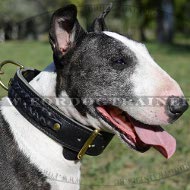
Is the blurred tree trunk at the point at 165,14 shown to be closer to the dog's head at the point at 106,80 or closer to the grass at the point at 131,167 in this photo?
the grass at the point at 131,167

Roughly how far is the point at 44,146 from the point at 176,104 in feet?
2.28

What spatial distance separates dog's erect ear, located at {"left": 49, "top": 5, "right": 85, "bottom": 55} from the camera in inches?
91.6

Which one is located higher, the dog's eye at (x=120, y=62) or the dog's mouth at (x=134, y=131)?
the dog's eye at (x=120, y=62)

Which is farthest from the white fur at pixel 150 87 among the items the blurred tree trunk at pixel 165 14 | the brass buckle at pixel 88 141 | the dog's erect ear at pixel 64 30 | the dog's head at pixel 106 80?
the blurred tree trunk at pixel 165 14

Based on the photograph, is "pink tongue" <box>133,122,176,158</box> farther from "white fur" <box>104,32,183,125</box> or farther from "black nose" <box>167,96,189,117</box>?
"black nose" <box>167,96,189,117</box>

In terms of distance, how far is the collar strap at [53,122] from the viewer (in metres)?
2.31

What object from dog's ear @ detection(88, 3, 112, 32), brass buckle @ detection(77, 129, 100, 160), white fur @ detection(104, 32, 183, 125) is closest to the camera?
white fur @ detection(104, 32, 183, 125)

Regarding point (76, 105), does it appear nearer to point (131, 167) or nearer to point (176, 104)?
point (176, 104)

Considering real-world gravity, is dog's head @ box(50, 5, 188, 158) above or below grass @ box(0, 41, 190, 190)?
above

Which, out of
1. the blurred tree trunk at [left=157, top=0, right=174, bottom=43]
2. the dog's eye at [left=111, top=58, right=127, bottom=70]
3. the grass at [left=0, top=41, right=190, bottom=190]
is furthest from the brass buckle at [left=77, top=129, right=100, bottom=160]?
the blurred tree trunk at [left=157, top=0, right=174, bottom=43]

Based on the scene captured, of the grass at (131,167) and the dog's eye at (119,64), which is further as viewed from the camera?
the grass at (131,167)

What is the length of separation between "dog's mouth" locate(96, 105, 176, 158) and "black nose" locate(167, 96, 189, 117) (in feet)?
0.66

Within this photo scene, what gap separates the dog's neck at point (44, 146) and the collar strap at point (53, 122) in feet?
0.12

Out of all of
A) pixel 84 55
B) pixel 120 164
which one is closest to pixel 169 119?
pixel 84 55
